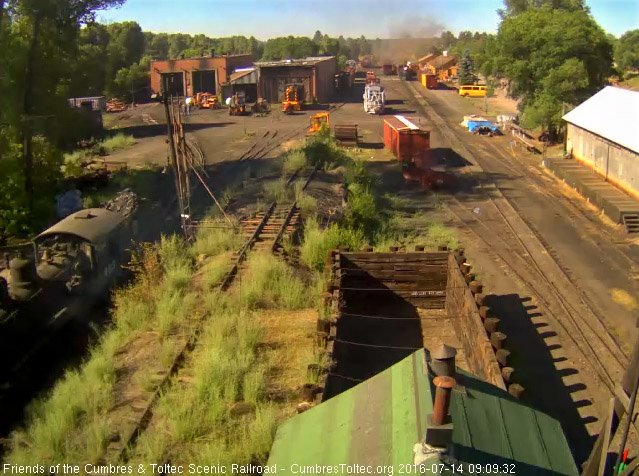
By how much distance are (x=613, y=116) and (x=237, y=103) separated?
34057 millimetres

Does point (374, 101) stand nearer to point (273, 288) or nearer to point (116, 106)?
point (116, 106)

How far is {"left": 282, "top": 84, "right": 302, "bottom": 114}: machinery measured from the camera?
51062 millimetres

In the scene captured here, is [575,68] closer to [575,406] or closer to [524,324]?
[524,324]

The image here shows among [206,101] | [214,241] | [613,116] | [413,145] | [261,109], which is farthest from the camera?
[206,101]

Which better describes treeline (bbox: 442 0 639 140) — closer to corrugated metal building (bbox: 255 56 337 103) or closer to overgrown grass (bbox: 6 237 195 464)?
corrugated metal building (bbox: 255 56 337 103)

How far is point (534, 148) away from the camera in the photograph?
112ft

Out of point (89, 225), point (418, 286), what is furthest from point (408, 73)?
point (89, 225)

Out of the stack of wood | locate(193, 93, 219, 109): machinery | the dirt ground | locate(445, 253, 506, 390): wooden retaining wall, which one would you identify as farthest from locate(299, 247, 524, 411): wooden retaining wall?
the stack of wood

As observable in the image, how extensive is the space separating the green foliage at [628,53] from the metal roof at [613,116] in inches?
1731

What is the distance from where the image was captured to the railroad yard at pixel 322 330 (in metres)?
4.70

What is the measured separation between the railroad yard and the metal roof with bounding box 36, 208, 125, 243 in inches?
2.7

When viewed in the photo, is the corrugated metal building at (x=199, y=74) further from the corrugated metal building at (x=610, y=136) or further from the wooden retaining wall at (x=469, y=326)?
the wooden retaining wall at (x=469, y=326)

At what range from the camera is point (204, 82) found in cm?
6456

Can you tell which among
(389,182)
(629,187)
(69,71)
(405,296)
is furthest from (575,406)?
(69,71)
